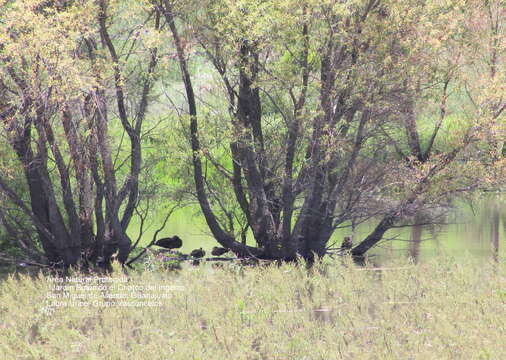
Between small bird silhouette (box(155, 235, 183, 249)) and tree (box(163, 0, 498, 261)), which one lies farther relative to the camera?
small bird silhouette (box(155, 235, 183, 249))

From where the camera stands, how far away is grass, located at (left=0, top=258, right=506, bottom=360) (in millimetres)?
8181

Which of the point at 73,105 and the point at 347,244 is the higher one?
the point at 73,105

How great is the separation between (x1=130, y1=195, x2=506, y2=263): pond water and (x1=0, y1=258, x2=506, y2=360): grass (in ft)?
18.6

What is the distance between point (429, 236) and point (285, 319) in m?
12.4

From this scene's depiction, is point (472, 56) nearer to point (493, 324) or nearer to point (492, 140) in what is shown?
point (492, 140)

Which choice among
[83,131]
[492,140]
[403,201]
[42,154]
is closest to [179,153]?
[83,131]

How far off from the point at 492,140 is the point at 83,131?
8101 mm

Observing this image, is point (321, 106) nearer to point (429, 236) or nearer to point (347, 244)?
point (347, 244)

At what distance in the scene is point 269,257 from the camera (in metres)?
16.9

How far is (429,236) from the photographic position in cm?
2131

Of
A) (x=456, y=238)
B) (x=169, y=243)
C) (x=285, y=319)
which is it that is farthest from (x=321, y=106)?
(x=456, y=238)

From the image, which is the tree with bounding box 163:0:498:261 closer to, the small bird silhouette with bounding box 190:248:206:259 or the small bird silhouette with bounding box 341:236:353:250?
the small bird silhouette with bounding box 341:236:353:250

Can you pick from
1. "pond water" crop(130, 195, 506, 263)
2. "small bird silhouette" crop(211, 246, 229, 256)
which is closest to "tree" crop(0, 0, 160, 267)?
"small bird silhouette" crop(211, 246, 229, 256)

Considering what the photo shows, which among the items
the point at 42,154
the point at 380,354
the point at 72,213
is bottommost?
the point at 380,354
